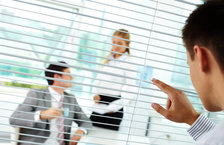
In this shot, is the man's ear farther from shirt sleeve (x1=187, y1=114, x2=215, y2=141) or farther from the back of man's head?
shirt sleeve (x1=187, y1=114, x2=215, y2=141)

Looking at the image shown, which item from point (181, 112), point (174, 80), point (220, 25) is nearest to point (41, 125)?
point (181, 112)

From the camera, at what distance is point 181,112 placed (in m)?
0.80

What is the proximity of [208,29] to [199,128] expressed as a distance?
0.36 meters

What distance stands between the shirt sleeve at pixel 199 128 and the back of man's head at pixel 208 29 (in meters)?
0.26

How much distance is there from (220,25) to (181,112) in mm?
325

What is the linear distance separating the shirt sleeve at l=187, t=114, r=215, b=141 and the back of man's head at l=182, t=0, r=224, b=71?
0.26 metres

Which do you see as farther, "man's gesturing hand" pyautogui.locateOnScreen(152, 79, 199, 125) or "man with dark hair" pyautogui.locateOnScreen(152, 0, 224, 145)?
"man's gesturing hand" pyautogui.locateOnScreen(152, 79, 199, 125)

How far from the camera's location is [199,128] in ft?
2.66

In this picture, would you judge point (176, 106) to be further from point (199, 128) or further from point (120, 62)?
point (120, 62)

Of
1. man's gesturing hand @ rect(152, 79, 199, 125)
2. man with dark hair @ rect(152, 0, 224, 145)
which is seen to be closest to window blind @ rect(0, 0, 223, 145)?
man's gesturing hand @ rect(152, 79, 199, 125)

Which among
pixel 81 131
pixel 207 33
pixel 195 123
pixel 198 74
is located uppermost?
pixel 207 33

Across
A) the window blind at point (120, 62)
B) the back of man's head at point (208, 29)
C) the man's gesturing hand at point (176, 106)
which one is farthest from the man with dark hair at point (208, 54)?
the window blind at point (120, 62)

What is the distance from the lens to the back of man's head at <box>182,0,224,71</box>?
1.95ft

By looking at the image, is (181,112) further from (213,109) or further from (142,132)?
(142,132)
